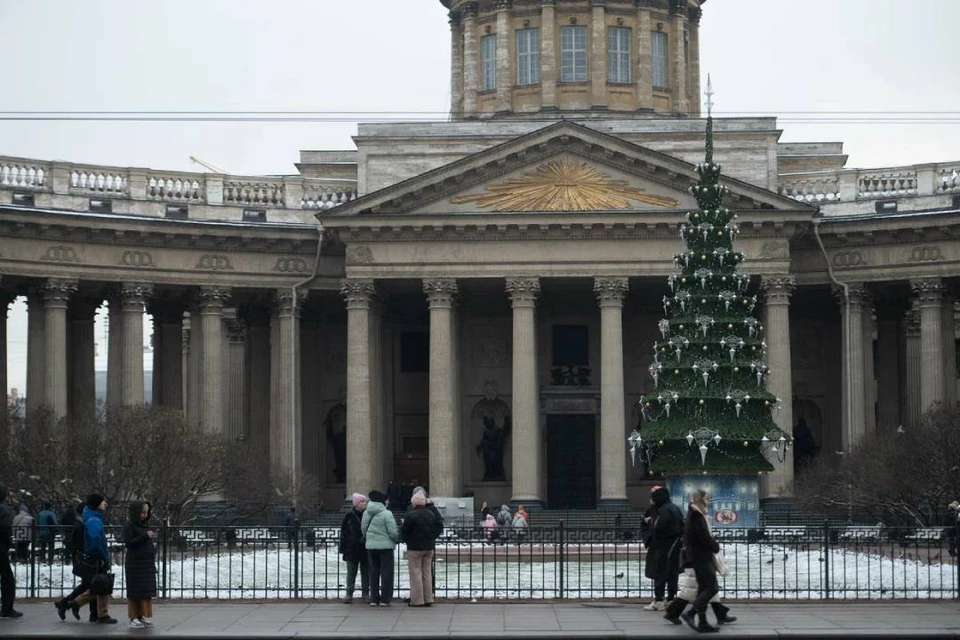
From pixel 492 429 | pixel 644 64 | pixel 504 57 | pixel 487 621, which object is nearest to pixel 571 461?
pixel 492 429

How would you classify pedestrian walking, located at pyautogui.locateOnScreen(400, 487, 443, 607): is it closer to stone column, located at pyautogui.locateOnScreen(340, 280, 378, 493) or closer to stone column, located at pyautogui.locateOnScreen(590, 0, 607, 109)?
stone column, located at pyautogui.locateOnScreen(340, 280, 378, 493)

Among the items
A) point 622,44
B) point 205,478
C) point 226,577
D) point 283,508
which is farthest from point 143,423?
point 622,44

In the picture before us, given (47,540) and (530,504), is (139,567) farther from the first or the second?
(530,504)

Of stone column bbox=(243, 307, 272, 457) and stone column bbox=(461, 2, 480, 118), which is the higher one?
stone column bbox=(461, 2, 480, 118)

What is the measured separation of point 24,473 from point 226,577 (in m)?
18.1

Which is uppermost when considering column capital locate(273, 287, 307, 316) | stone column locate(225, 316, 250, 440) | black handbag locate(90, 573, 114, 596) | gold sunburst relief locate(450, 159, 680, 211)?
gold sunburst relief locate(450, 159, 680, 211)

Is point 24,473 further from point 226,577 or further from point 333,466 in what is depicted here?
point 333,466

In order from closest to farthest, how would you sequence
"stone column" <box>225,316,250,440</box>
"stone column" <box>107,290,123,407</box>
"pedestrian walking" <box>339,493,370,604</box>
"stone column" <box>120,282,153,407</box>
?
"pedestrian walking" <box>339,493,370,604</box>, "stone column" <box>120,282,153,407</box>, "stone column" <box>107,290,123,407</box>, "stone column" <box>225,316,250,440</box>

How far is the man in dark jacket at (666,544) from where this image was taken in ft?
114

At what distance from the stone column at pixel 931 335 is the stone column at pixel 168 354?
29181 mm

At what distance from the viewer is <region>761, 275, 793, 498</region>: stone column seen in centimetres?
7150

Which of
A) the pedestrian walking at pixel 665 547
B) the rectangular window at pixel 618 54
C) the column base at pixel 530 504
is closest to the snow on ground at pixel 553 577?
the pedestrian walking at pixel 665 547

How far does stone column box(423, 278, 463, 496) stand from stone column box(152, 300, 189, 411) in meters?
11.8

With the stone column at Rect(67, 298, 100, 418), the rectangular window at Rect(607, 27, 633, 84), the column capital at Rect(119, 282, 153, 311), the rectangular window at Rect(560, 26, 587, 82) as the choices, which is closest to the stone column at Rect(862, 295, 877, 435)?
the rectangular window at Rect(607, 27, 633, 84)
